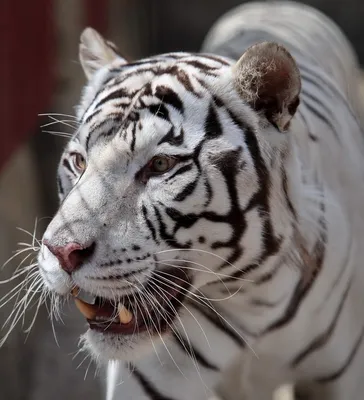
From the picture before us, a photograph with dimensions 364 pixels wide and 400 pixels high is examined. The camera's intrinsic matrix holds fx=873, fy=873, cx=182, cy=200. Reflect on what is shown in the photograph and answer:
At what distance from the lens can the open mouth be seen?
1.41 metres

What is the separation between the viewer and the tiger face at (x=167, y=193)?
4.38ft

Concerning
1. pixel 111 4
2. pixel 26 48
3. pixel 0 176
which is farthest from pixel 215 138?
pixel 111 4

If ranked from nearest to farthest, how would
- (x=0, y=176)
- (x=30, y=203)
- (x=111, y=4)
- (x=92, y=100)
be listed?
(x=92, y=100) → (x=0, y=176) → (x=30, y=203) → (x=111, y=4)

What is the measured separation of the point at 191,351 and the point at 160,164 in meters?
0.43

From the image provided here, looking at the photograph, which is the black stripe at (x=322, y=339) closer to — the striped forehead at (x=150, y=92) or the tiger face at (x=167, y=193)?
the tiger face at (x=167, y=193)

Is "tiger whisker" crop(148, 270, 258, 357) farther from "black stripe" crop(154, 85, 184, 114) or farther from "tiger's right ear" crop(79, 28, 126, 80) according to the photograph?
"tiger's right ear" crop(79, 28, 126, 80)

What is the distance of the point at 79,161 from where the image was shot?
1.47 metres

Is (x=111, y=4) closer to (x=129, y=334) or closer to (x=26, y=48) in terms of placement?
(x=26, y=48)

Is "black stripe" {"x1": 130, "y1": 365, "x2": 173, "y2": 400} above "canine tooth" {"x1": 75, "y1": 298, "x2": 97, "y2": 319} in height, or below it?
below

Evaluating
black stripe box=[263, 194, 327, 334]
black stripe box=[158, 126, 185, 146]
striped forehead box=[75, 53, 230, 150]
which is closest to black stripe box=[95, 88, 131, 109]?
striped forehead box=[75, 53, 230, 150]

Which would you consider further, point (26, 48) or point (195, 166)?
point (26, 48)

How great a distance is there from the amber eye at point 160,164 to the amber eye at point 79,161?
0.47 feet

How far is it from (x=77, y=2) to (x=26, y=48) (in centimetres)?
83

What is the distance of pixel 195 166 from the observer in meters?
1.39
